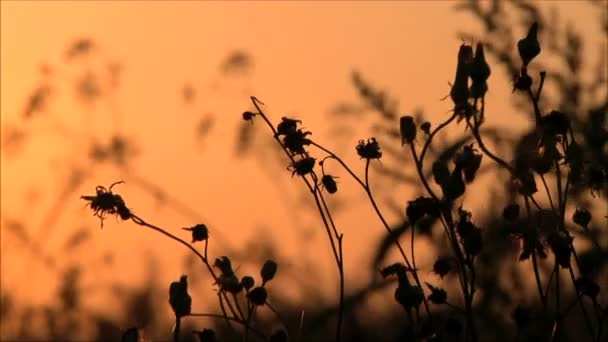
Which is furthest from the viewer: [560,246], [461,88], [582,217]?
[582,217]

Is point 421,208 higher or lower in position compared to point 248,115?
lower

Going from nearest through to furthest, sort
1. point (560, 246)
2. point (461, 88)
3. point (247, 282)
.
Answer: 1. point (461, 88)
2. point (560, 246)
3. point (247, 282)

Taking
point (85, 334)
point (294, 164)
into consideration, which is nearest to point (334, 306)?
point (294, 164)

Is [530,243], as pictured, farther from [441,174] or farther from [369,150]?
[369,150]

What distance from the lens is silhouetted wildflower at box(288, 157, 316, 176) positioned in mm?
2811

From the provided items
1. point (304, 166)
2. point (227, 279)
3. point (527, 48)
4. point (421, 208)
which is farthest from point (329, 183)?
point (527, 48)

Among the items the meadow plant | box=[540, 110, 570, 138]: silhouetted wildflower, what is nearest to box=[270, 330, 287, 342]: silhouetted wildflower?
the meadow plant

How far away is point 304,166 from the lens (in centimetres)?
282

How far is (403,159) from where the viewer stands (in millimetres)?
Answer: 4023

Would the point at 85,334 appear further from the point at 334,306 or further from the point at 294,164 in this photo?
the point at 294,164

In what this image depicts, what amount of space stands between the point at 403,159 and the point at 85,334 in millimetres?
1400

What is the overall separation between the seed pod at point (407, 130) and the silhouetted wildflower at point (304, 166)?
6.7 inches

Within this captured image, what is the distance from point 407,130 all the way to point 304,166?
0.19 m

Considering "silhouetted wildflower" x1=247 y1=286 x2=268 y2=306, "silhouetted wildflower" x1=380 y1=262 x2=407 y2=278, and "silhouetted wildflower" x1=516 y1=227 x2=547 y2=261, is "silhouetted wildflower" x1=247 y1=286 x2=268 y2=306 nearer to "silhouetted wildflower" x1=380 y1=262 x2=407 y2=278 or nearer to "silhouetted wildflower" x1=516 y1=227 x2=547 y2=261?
"silhouetted wildflower" x1=380 y1=262 x2=407 y2=278
